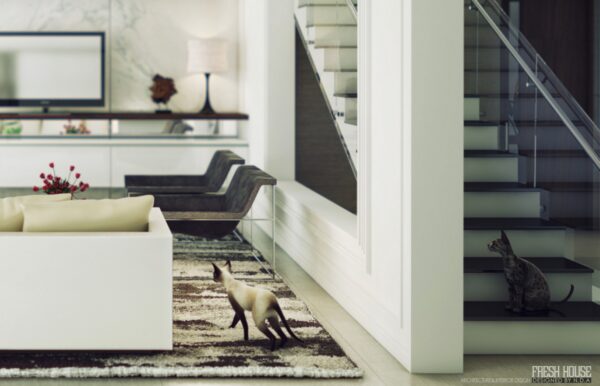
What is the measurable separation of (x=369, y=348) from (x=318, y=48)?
3312 mm

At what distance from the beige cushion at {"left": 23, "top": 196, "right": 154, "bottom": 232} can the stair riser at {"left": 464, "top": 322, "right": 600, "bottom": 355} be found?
64.0 inches

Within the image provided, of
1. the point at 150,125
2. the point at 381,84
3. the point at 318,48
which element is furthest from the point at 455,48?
the point at 150,125

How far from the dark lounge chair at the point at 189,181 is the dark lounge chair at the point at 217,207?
19.5 inches

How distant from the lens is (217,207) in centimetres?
807

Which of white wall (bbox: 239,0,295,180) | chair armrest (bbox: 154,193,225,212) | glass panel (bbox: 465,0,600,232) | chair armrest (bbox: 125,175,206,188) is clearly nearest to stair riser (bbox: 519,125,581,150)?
glass panel (bbox: 465,0,600,232)

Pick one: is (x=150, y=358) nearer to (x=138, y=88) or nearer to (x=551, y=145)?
(x=551, y=145)

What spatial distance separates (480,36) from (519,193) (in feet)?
3.39

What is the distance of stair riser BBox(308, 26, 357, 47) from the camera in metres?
7.25

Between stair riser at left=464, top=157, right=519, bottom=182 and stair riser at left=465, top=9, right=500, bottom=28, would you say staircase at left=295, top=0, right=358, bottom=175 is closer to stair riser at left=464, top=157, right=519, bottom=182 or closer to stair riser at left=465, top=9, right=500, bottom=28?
stair riser at left=464, top=157, right=519, bottom=182

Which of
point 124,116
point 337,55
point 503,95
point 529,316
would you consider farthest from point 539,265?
point 124,116

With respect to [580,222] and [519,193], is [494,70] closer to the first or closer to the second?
[519,193]

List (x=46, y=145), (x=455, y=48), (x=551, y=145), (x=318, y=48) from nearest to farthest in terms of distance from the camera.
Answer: (x=455, y=48) → (x=551, y=145) → (x=318, y=48) → (x=46, y=145)

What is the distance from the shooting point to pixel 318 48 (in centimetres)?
774

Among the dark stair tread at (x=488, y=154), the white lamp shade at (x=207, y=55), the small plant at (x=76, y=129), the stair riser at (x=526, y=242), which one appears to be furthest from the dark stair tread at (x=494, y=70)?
the small plant at (x=76, y=129)
